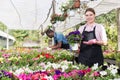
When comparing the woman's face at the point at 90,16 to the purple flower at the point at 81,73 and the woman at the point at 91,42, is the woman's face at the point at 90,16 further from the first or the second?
the purple flower at the point at 81,73

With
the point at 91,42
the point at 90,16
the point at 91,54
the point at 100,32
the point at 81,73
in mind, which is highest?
the point at 90,16

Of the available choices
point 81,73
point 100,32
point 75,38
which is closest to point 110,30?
point 75,38

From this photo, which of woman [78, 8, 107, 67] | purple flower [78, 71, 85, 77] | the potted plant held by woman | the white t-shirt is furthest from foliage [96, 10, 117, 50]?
purple flower [78, 71, 85, 77]

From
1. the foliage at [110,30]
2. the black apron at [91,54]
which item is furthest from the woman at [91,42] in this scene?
the foliage at [110,30]

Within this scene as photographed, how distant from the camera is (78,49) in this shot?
4.99 meters

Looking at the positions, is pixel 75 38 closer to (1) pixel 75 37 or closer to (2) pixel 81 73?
(1) pixel 75 37

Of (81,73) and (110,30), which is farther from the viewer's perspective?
(110,30)

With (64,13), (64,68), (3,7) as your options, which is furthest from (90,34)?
(3,7)

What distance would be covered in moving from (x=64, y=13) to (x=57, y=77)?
534cm

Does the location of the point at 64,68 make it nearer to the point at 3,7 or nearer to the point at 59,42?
the point at 59,42

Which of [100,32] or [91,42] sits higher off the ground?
[100,32]

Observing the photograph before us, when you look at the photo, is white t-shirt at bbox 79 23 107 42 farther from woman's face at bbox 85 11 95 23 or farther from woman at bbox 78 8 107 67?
woman's face at bbox 85 11 95 23

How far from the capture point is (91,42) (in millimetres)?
4633

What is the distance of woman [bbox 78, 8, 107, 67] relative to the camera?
4.68 meters
